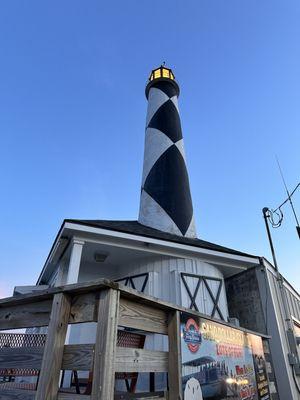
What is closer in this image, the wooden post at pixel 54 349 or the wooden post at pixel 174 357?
the wooden post at pixel 54 349

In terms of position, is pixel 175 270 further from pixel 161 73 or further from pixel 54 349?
pixel 161 73

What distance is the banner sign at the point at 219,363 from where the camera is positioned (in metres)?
2.68

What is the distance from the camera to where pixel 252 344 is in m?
4.08

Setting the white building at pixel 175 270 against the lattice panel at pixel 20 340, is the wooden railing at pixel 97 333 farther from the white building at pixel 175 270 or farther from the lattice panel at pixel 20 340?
the white building at pixel 175 270

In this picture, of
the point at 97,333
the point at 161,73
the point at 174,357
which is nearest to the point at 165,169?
the point at 161,73

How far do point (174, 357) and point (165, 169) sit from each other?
7521mm

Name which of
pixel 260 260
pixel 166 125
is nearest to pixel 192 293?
pixel 260 260

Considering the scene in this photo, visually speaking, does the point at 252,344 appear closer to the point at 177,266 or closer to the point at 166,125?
the point at 177,266

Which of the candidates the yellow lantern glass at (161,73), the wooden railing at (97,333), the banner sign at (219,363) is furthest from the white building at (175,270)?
the yellow lantern glass at (161,73)

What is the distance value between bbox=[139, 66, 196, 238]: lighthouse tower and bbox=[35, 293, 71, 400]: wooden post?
6468 mm

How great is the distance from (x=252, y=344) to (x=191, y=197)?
6091 mm

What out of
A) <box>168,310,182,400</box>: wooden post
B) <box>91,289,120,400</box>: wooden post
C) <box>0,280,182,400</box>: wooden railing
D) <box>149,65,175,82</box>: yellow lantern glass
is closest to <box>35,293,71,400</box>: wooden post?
<box>0,280,182,400</box>: wooden railing

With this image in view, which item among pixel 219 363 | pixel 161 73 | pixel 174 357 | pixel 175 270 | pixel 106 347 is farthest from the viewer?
pixel 161 73

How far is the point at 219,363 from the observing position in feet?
10.3
